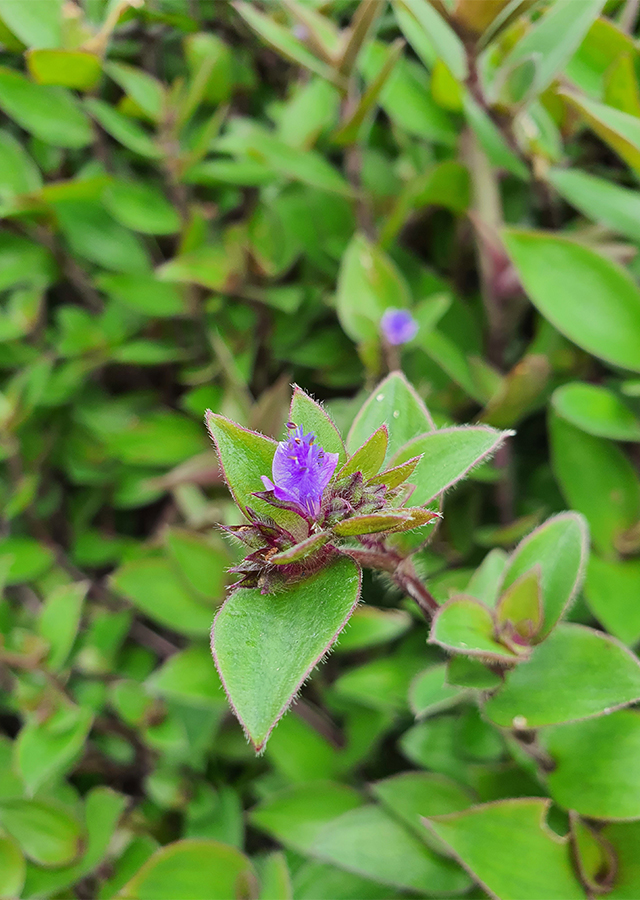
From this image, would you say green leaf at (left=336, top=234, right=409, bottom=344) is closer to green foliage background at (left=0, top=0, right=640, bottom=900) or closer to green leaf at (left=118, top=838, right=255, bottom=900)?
green foliage background at (left=0, top=0, right=640, bottom=900)

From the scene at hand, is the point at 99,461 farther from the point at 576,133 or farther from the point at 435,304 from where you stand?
the point at 576,133

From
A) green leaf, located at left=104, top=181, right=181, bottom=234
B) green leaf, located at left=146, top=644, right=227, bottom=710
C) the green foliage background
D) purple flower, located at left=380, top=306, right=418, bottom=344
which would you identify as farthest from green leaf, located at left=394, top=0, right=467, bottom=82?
green leaf, located at left=146, top=644, right=227, bottom=710

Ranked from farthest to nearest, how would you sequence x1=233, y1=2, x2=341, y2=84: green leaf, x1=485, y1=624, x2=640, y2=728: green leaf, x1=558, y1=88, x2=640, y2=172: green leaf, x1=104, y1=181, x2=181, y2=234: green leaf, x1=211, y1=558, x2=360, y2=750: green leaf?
x1=104, y1=181, x2=181, y2=234: green leaf → x1=233, y1=2, x2=341, y2=84: green leaf → x1=558, y1=88, x2=640, y2=172: green leaf → x1=485, y1=624, x2=640, y2=728: green leaf → x1=211, y1=558, x2=360, y2=750: green leaf

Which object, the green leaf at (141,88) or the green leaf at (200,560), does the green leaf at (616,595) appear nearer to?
the green leaf at (200,560)

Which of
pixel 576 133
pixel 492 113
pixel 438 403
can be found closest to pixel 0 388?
pixel 438 403

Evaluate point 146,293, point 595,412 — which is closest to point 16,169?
point 146,293
